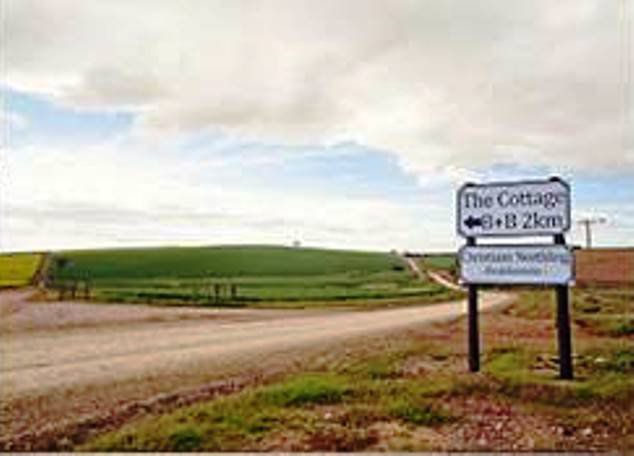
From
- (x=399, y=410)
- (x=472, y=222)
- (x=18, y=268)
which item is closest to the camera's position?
(x=399, y=410)

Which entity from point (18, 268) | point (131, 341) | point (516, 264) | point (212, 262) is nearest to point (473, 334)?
point (516, 264)

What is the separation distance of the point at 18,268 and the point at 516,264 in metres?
66.2

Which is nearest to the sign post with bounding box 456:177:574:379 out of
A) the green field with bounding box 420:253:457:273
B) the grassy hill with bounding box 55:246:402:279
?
the grassy hill with bounding box 55:246:402:279

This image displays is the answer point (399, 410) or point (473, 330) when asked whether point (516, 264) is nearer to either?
point (473, 330)

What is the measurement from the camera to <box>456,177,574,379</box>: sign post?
14039mm

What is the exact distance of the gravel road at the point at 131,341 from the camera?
634 inches

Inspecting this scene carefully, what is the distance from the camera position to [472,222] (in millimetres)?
14797

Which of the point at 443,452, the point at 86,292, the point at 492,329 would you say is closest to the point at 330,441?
the point at 443,452

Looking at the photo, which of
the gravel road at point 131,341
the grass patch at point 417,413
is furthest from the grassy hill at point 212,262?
the grass patch at point 417,413

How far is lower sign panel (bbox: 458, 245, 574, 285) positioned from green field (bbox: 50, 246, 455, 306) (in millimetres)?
38136

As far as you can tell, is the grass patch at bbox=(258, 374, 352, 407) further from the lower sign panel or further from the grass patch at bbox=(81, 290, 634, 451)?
the lower sign panel

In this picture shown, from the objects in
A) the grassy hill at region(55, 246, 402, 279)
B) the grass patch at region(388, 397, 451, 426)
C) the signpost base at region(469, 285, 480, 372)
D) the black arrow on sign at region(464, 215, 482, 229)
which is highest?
the grassy hill at region(55, 246, 402, 279)

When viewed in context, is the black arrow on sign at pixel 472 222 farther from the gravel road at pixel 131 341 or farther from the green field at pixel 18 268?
the green field at pixel 18 268

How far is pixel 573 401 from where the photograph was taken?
11.2 m
